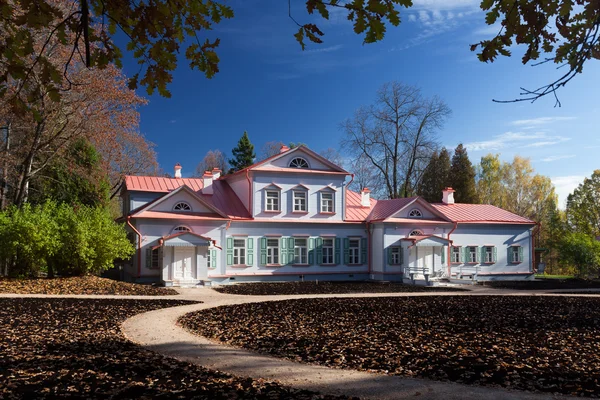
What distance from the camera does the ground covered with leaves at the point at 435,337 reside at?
7.94 metres

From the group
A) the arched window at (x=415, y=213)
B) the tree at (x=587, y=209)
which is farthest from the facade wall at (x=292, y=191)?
the tree at (x=587, y=209)

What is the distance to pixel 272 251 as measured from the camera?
2777cm

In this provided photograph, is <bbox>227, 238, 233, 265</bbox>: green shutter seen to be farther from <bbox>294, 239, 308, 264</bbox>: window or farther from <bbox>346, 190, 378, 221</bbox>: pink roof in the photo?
<bbox>346, 190, 378, 221</bbox>: pink roof

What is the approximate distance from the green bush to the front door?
2.04 meters

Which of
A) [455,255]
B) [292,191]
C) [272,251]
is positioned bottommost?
[455,255]

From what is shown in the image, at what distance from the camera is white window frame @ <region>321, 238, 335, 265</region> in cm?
2885

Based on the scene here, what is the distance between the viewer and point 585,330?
482 inches

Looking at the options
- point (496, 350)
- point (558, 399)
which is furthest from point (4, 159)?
point (558, 399)

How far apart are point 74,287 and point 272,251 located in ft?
33.0

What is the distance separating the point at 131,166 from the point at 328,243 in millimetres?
16153

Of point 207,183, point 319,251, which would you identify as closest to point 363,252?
point 319,251

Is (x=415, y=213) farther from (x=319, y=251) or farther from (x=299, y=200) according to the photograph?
(x=299, y=200)

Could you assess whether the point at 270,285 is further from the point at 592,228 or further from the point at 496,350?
the point at 592,228

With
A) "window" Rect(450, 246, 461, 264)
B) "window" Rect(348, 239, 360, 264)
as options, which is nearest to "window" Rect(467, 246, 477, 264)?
"window" Rect(450, 246, 461, 264)
